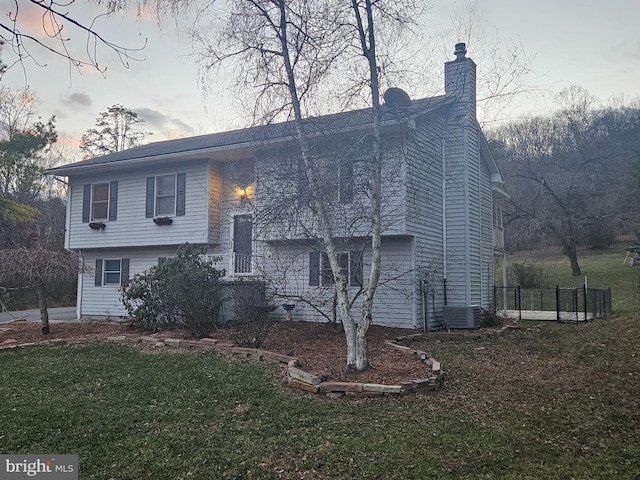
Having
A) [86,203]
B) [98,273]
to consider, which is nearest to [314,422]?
[98,273]

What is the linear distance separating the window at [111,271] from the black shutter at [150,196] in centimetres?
216

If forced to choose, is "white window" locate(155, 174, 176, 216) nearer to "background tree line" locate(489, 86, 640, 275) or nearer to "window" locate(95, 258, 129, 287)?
"window" locate(95, 258, 129, 287)

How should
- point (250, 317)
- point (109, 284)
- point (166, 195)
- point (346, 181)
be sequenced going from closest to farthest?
1. point (346, 181)
2. point (250, 317)
3. point (166, 195)
4. point (109, 284)

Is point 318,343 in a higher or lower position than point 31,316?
higher

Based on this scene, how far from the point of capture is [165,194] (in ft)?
48.1

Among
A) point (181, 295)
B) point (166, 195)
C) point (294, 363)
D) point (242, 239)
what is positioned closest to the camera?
point (294, 363)

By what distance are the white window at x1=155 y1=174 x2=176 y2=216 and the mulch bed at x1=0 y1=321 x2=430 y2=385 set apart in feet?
12.9

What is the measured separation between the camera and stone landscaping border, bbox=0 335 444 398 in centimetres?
556

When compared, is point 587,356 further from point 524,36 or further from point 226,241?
point 226,241

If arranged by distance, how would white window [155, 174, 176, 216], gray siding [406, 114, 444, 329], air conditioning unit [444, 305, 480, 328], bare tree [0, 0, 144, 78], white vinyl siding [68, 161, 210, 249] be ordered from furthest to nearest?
white window [155, 174, 176, 216] → white vinyl siding [68, 161, 210, 249] → air conditioning unit [444, 305, 480, 328] → gray siding [406, 114, 444, 329] → bare tree [0, 0, 144, 78]

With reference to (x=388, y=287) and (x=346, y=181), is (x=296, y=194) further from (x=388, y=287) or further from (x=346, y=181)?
(x=388, y=287)

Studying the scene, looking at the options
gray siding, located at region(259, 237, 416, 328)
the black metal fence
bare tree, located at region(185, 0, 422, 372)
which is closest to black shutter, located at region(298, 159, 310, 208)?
bare tree, located at region(185, 0, 422, 372)

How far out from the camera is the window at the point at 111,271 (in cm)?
1580

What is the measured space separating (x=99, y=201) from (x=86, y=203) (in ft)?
1.78
